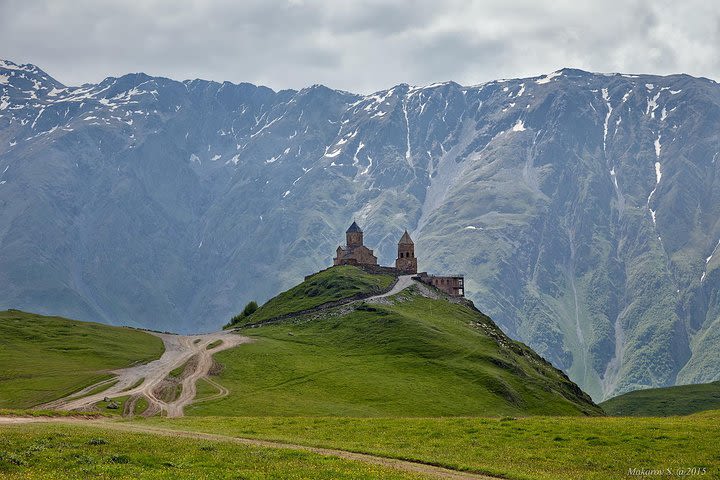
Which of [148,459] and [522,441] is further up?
[522,441]

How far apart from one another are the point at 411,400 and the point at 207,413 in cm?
3143

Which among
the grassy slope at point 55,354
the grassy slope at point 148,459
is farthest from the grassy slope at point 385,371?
the grassy slope at point 148,459

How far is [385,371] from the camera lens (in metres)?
133

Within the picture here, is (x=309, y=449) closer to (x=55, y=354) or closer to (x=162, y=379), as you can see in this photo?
(x=162, y=379)

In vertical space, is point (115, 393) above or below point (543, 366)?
below

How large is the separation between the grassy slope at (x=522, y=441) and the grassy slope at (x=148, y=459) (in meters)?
7.46

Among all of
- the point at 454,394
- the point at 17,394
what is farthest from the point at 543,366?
the point at 17,394

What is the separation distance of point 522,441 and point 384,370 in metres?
75.4

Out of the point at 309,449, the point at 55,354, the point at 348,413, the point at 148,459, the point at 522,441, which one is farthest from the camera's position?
the point at 55,354

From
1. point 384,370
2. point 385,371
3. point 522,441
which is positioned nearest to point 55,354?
point 384,370

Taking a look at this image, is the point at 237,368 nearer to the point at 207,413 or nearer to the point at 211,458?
the point at 207,413

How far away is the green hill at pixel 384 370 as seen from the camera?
11130cm

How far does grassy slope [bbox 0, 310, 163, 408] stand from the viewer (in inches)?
4407

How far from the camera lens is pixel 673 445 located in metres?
56.0
